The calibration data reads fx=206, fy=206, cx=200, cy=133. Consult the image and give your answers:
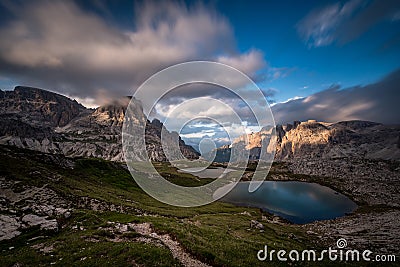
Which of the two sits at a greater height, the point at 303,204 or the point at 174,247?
the point at 174,247

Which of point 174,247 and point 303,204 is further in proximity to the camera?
point 303,204

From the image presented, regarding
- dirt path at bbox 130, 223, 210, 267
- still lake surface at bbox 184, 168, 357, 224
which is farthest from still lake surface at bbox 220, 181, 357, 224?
dirt path at bbox 130, 223, 210, 267

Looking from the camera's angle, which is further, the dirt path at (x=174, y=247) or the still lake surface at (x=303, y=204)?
the still lake surface at (x=303, y=204)

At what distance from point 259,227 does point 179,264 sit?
122ft

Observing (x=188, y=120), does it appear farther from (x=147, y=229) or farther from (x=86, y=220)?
(x=86, y=220)

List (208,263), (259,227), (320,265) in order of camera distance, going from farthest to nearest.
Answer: (259,227), (320,265), (208,263)

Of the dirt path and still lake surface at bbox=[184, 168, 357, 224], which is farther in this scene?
still lake surface at bbox=[184, 168, 357, 224]

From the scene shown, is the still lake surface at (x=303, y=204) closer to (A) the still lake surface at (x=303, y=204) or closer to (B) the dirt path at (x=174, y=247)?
(A) the still lake surface at (x=303, y=204)

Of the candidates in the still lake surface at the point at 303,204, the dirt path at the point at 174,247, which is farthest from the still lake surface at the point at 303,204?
the dirt path at the point at 174,247

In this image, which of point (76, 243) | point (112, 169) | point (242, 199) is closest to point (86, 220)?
point (76, 243)

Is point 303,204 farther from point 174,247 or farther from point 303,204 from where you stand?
point 174,247

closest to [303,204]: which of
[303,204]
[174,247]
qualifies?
[303,204]

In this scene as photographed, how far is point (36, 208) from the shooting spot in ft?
114

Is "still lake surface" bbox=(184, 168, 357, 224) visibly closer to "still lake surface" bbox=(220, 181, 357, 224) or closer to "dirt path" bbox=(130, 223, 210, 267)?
"still lake surface" bbox=(220, 181, 357, 224)
